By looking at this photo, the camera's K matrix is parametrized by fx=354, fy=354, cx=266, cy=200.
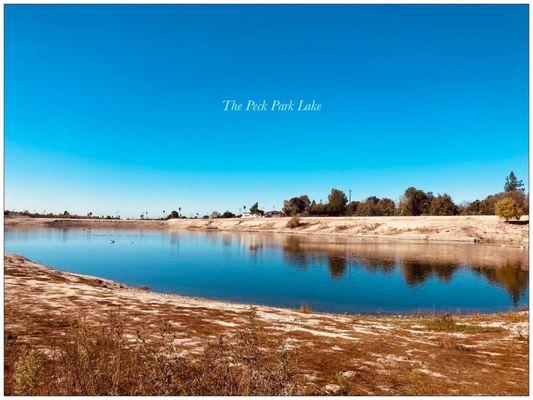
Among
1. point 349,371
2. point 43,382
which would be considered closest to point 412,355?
point 349,371

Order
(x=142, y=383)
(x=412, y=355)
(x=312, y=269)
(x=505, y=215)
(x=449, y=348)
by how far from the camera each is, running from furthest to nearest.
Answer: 1. (x=505, y=215)
2. (x=312, y=269)
3. (x=449, y=348)
4. (x=412, y=355)
5. (x=142, y=383)

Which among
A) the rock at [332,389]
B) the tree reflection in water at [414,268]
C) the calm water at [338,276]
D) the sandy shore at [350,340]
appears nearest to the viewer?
the rock at [332,389]

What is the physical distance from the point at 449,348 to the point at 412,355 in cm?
232

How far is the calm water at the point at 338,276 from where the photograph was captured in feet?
115

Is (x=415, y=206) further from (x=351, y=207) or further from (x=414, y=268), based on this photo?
(x=414, y=268)

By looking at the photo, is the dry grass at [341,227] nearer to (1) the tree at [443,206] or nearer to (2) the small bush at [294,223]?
(2) the small bush at [294,223]

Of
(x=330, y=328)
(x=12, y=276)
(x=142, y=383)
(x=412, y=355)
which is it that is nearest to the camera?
(x=142, y=383)

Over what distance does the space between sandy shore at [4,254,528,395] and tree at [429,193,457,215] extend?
15067cm

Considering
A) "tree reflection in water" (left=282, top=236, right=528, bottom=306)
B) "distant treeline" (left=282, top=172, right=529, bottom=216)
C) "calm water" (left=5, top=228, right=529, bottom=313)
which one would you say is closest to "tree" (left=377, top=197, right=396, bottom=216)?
"distant treeline" (left=282, top=172, right=529, bottom=216)

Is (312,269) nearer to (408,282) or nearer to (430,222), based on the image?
(408,282)

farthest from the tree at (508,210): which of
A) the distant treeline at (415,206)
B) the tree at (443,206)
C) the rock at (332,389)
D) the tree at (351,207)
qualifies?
the rock at (332,389)

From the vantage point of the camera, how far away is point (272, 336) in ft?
49.4

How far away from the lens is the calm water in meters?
34.9

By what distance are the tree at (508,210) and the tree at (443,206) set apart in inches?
1929
